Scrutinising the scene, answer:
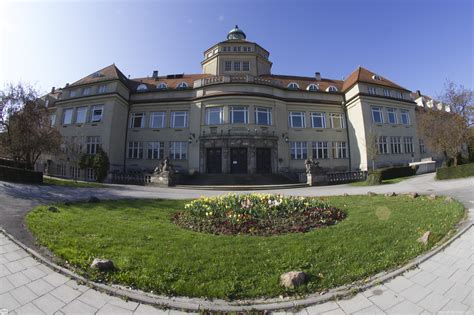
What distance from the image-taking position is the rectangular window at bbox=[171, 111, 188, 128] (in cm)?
3148

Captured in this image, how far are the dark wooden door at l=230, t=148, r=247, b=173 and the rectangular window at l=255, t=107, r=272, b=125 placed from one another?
4.16 meters

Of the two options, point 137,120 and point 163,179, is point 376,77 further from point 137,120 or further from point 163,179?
point 137,120

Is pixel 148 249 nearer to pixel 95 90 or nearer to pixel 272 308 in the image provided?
pixel 272 308

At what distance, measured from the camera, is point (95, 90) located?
1214 inches

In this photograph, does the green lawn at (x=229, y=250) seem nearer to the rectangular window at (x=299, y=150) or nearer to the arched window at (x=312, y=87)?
the rectangular window at (x=299, y=150)

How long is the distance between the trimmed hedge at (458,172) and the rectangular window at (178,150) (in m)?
25.8

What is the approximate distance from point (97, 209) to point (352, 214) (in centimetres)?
945

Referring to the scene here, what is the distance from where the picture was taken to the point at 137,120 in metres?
32.8

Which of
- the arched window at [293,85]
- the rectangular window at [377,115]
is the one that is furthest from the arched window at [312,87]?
the rectangular window at [377,115]

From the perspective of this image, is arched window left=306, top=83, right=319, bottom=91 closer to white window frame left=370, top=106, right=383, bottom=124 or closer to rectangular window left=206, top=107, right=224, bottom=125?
white window frame left=370, top=106, right=383, bottom=124

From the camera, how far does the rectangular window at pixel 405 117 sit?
3318 centimetres

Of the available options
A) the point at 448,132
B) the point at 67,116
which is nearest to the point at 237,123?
the point at 448,132

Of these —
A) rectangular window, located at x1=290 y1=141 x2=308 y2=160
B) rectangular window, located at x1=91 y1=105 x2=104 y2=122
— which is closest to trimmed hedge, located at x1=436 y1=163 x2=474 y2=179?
rectangular window, located at x1=290 y1=141 x2=308 y2=160

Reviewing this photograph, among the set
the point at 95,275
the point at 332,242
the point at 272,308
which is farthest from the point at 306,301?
the point at 95,275
